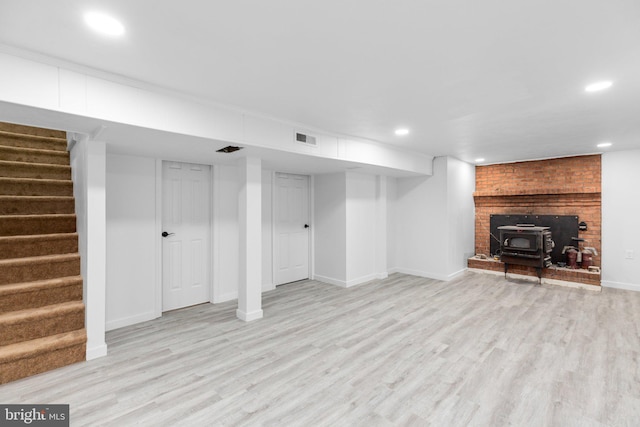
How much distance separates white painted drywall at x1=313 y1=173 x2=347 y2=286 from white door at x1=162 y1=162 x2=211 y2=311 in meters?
2.00

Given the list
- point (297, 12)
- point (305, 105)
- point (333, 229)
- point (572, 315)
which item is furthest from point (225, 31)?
point (572, 315)

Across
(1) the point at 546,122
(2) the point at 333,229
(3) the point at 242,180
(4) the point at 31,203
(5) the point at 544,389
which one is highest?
(1) the point at 546,122

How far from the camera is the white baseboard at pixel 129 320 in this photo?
3373 mm

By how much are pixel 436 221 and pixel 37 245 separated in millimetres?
5675

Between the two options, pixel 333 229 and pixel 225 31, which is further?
pixel 333 229

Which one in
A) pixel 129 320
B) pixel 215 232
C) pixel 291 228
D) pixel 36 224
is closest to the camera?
pixel 36 224

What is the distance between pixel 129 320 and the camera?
138 inches

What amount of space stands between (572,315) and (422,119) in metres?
3.14

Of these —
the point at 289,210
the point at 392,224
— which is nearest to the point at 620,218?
the point at 392,224

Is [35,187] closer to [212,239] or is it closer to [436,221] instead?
[212,239]

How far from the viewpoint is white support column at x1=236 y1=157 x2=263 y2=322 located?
3.64 metres

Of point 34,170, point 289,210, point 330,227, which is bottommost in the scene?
point 330,227

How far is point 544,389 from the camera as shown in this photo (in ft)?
7.50

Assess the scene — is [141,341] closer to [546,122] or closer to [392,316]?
[392,316]
